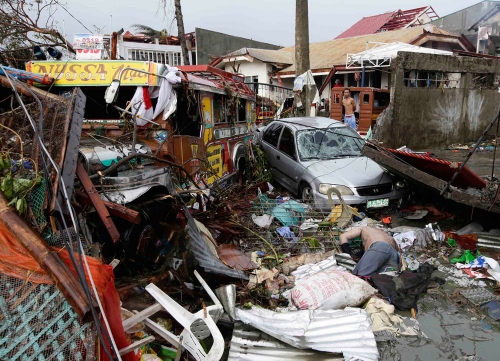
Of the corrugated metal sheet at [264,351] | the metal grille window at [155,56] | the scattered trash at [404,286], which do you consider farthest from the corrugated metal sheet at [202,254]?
the metal grille window at [155,56]

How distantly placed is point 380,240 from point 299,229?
1.39 meters

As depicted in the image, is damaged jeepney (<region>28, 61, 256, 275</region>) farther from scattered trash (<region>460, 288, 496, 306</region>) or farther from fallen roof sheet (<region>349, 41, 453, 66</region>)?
fallen roof sheet (<region>349, 41, 453, 66</region>)

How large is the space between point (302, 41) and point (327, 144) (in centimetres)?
573

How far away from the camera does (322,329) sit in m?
3.25

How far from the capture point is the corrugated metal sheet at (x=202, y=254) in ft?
12.8

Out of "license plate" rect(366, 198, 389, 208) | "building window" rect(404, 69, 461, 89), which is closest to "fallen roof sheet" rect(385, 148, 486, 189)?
"license plate" rect(366, 198, 389, 208)

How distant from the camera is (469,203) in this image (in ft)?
17.8

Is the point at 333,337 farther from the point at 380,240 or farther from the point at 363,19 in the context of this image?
the point at 363,19

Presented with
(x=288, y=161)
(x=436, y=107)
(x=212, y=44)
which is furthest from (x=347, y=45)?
(x=288, y=161)

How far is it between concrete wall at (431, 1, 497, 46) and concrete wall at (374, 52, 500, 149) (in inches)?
418

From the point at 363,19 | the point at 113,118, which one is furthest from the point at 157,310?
the point at 363,19

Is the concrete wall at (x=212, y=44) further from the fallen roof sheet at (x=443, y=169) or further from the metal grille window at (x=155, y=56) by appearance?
the fallen roof sheet at (x=443, y=169)

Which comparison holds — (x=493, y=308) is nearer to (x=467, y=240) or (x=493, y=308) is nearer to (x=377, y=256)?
(x=377, y=256)

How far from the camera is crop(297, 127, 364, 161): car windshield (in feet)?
24.7
